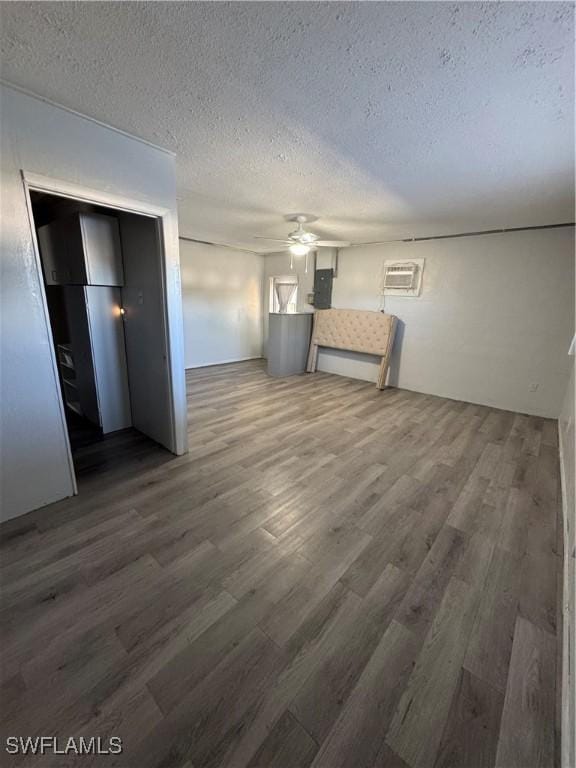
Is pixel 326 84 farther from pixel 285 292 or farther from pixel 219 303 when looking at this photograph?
pixel 285 292

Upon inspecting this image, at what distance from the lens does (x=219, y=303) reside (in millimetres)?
6641

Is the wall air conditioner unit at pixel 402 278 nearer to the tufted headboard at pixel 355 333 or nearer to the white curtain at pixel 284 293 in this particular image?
the tufted headboard at pixel 355 333

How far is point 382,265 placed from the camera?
534 centimetres

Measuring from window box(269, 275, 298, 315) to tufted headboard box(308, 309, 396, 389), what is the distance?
1051mm

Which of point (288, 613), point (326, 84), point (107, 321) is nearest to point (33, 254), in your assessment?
point (107, 321)

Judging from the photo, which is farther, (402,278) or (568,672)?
(402,278)

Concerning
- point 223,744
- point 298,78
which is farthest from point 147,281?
point 223,744

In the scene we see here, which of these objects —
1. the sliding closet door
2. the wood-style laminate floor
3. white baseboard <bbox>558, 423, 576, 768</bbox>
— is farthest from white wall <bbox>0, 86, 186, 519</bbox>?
white baseboard <bbox>558, 423, 576, 768</bbox>

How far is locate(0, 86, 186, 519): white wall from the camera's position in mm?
1712

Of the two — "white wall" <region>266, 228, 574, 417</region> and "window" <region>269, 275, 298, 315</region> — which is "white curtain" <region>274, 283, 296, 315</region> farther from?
"white wall" <region>266, 228, 574, 417</region>

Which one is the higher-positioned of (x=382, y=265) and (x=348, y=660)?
(x=382, y=265)

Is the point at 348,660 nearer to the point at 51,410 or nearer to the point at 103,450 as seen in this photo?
the point at 51,410

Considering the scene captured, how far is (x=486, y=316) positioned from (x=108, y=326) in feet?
16.8

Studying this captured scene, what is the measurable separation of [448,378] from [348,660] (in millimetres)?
4554
